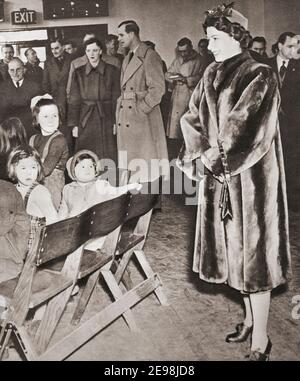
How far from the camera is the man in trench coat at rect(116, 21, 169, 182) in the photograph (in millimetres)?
2783

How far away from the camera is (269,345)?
2488mm

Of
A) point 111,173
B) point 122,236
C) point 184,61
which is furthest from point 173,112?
point 122,236

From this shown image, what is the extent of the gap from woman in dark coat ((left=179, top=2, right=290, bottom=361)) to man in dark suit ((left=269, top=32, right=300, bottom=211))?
0.12 metres

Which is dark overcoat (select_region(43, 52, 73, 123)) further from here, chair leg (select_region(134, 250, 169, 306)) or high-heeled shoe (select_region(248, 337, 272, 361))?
high-heeled shoe (select_region(248, 337, 272, 361))

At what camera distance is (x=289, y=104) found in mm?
2562

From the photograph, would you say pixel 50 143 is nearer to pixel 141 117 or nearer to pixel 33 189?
pixel 33 189

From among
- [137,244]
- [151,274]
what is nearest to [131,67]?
[137,244]

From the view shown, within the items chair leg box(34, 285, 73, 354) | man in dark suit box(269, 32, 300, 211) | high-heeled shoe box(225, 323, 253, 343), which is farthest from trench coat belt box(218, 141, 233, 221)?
chair leg box(34, 285, 73, 354)

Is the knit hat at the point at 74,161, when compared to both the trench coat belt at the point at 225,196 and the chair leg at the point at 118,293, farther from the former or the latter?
the trench coat belt at the point at 225,196

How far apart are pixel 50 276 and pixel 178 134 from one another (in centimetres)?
94

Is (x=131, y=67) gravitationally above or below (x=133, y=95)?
above

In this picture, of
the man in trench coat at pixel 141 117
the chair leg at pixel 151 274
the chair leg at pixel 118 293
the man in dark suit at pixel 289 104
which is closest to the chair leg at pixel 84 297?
the chair leg at pixel 118 293
